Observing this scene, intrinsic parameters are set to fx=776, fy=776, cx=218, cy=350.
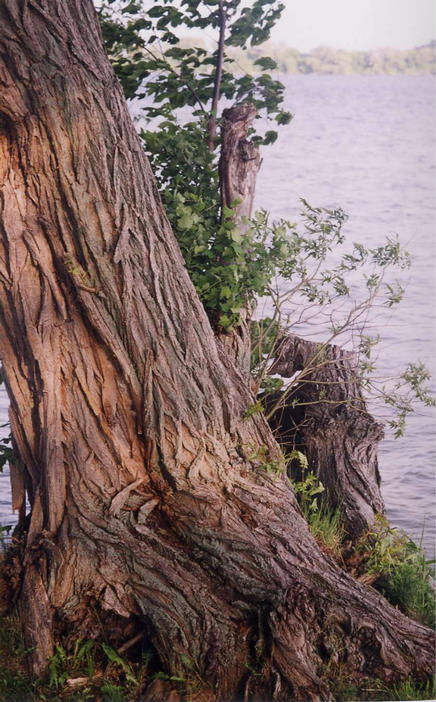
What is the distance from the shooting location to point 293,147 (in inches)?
548

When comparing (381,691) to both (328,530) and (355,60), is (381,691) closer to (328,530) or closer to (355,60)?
(328,530)

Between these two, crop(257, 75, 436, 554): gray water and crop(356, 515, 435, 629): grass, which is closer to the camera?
crop(356, 515, 435, 629): grass

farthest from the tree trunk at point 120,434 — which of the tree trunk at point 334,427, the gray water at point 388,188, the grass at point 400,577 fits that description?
the gray water at point 388,188

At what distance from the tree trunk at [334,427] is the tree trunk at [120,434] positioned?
84cm

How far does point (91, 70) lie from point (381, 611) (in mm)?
2354

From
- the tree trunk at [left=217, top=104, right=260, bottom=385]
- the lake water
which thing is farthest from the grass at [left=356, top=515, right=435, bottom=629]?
the lake water

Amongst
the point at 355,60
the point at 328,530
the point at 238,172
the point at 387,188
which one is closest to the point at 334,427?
the point at 328,530

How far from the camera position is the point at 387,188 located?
1200 centimetres

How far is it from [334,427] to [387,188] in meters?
8.74

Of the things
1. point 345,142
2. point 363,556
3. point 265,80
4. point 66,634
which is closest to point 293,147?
point 345,142

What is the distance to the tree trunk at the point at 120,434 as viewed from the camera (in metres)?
2.81

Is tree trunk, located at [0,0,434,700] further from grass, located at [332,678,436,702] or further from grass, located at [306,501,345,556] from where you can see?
grass, located at [306,501,345,556]

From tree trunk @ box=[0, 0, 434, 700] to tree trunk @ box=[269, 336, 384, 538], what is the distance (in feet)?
2.75

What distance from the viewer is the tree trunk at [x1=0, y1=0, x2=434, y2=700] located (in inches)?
111
